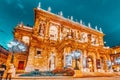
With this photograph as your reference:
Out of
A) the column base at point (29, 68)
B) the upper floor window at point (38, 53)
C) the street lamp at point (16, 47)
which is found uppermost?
the street lamp at point (16, 47)

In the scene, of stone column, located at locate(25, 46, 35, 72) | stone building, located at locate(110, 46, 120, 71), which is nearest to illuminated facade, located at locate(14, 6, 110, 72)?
stone column, located at locate(25, 46, 35, 72)

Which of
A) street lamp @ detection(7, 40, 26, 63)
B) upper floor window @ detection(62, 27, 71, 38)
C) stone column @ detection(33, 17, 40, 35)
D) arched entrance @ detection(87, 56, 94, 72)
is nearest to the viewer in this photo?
street lamp @ detection(7, 40, 26, 63)

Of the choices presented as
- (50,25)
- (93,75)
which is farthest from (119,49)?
(93,75)

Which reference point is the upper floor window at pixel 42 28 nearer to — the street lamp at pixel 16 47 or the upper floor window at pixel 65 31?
the street lamp at pixel 16 47

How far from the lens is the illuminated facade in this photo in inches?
902

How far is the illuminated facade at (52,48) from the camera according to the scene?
22.9m

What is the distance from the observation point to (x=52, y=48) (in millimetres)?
25281

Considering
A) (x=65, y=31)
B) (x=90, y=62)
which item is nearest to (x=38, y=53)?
(x=65, y=31)

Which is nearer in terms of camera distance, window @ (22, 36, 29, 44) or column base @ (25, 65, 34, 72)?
column base @ (25, 65, 34, 72)

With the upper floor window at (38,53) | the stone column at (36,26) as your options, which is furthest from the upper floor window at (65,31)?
the upper floor window at (38,53)

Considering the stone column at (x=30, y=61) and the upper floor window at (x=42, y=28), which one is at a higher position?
the upper floor window at (x=42, y=28)

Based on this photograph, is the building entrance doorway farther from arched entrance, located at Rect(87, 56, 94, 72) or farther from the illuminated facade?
arched entrance, located at Rect(87, 56, 94, 72)

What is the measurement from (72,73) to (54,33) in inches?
668

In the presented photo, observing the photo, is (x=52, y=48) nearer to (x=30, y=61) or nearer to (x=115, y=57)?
(x=30, y=61)
